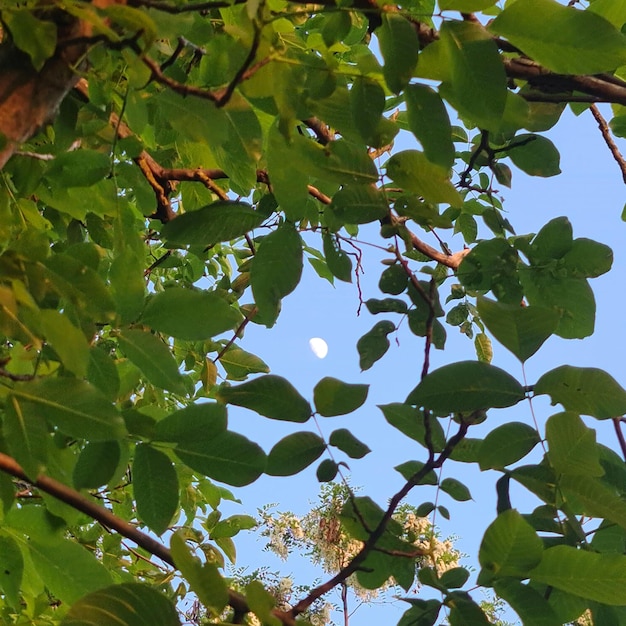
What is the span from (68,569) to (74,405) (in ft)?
1.09

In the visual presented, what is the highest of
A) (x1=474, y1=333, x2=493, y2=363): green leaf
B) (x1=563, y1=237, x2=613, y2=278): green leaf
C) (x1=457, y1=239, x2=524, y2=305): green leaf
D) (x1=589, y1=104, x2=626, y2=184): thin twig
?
(x1=589, y1=104, x2=626, y2=184): thin twig

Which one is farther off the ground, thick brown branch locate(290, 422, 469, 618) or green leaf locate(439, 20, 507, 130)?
green leaf locate(439, 20, 507, 130)

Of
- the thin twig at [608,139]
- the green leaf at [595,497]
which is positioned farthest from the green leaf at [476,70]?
the thin twig at [608,139]

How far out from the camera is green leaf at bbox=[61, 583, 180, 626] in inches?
20.6

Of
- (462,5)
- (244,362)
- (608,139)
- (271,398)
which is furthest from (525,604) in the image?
(244,362)

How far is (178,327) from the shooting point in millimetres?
726

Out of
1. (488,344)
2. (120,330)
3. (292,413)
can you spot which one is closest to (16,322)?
(120,330)

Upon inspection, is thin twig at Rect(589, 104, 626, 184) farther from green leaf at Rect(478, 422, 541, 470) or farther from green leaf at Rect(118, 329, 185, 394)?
green leaf at Rect(118, 329, 185, 394)

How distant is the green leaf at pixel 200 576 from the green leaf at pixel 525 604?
0.75ft

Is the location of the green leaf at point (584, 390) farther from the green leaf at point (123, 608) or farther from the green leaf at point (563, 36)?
the green leaf at point (123, 608)

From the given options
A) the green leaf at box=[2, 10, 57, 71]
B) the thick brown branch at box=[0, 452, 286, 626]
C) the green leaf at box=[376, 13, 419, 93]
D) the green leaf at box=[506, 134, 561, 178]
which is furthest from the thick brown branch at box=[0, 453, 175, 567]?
the green leaf at box=[506, 134, 561, 178]

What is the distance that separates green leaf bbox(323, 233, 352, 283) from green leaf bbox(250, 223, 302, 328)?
0.12 metres

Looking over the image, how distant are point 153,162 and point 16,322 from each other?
95 centimetres

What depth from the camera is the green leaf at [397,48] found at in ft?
1.97
